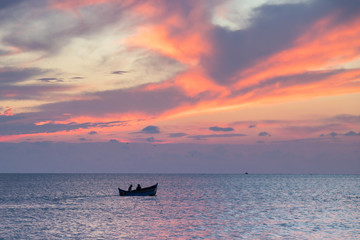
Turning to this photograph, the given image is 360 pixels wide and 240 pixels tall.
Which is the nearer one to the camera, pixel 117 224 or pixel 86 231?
pixel 86 231

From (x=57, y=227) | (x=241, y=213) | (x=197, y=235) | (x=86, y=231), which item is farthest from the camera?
(x=241, y=213)

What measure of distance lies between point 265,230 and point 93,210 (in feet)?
104

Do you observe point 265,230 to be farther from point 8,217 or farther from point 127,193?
point 127,193

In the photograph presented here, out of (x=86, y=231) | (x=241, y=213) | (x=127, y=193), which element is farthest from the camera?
(x=127, y=193)

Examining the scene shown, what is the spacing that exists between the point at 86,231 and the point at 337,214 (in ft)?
128

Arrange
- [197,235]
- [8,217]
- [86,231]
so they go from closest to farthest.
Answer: [197,235] → [86,231] → [8,217]

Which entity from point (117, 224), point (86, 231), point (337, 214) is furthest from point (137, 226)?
point (337, 214)

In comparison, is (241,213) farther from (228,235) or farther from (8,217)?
(8,217)

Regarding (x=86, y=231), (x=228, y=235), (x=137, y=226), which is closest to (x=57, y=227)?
(x=86, y=231)

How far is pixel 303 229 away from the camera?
45031 mm

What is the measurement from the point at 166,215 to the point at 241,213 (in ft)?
39.1

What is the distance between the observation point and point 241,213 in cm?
6075

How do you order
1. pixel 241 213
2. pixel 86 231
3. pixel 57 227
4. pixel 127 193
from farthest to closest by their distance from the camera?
1. pixel 127 193
2. pixel 241 213
3. pixel 57 227
4. pixel 86 231

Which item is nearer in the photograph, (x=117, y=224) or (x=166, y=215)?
(x=117, y=224)
